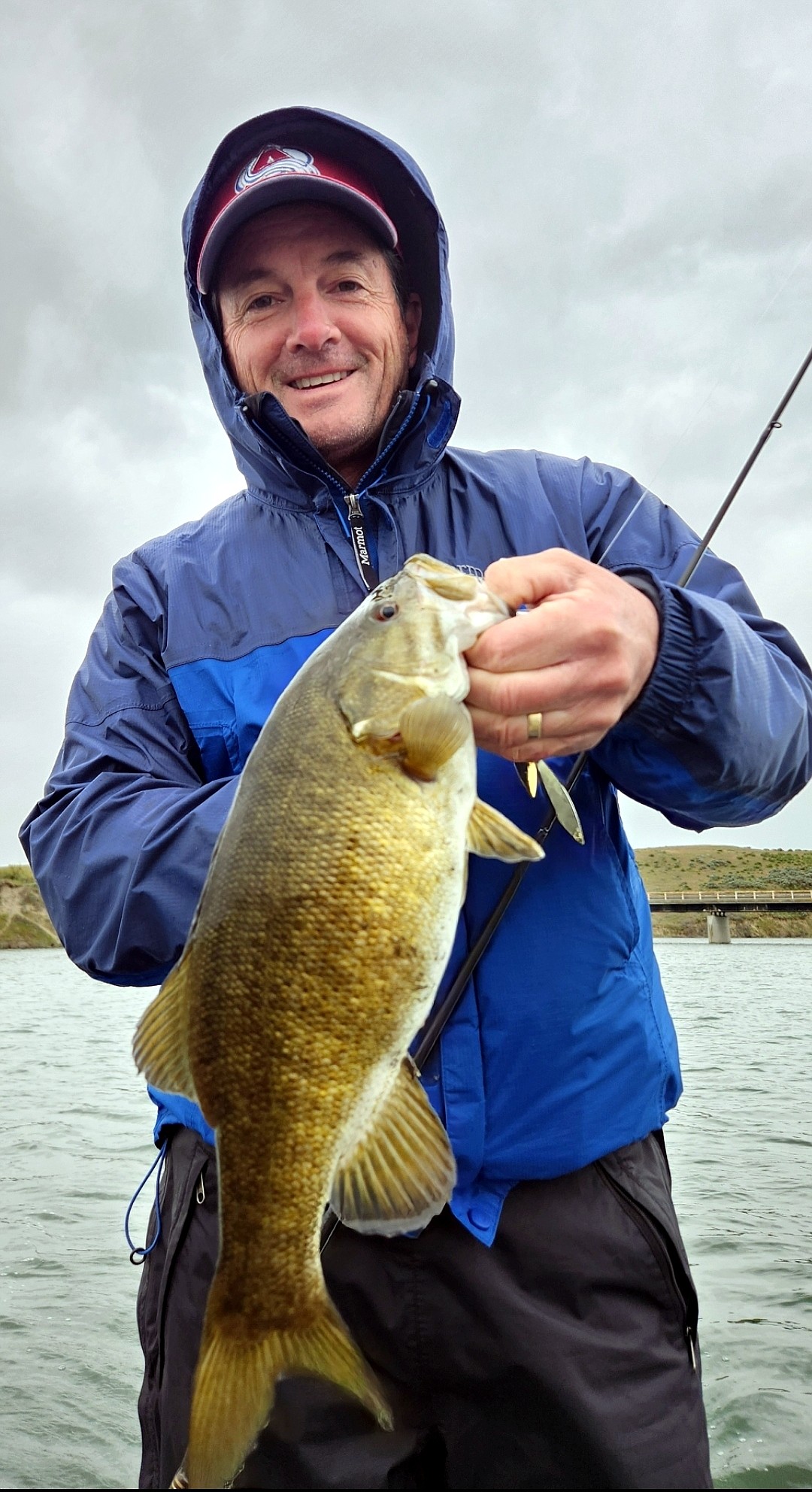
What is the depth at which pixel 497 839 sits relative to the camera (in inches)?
83.9

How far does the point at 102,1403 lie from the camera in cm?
600

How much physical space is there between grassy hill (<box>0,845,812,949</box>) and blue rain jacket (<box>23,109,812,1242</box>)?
41.8 m

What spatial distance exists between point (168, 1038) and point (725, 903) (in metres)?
60.2

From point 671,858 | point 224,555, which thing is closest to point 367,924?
point 224,555

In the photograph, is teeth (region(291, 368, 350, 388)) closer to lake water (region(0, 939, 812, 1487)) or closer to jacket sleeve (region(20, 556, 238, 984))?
jacket sleeve (region(20, 556, 238, 984))

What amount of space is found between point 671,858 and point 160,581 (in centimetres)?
8546

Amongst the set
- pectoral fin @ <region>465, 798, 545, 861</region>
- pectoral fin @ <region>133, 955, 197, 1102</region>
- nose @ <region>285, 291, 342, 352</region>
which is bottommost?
pectoral fin @ <region>133, 955, 197, 1102</region>

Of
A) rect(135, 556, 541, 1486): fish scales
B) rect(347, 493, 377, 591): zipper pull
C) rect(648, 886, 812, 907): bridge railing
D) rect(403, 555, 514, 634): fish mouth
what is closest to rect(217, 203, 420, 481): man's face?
rect(347, 493, 377, 591): zipper pull

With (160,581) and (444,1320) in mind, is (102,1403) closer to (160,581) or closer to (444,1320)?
(444,1320)

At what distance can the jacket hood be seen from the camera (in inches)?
130

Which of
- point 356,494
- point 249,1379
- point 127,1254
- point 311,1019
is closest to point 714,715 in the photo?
point 311,1019

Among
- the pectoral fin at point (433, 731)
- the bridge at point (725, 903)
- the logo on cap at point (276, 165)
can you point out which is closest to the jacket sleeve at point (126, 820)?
the pectoral fin at point (433, 731)

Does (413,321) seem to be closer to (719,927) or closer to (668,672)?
(668,672)

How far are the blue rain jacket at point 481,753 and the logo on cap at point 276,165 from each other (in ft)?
0.29
